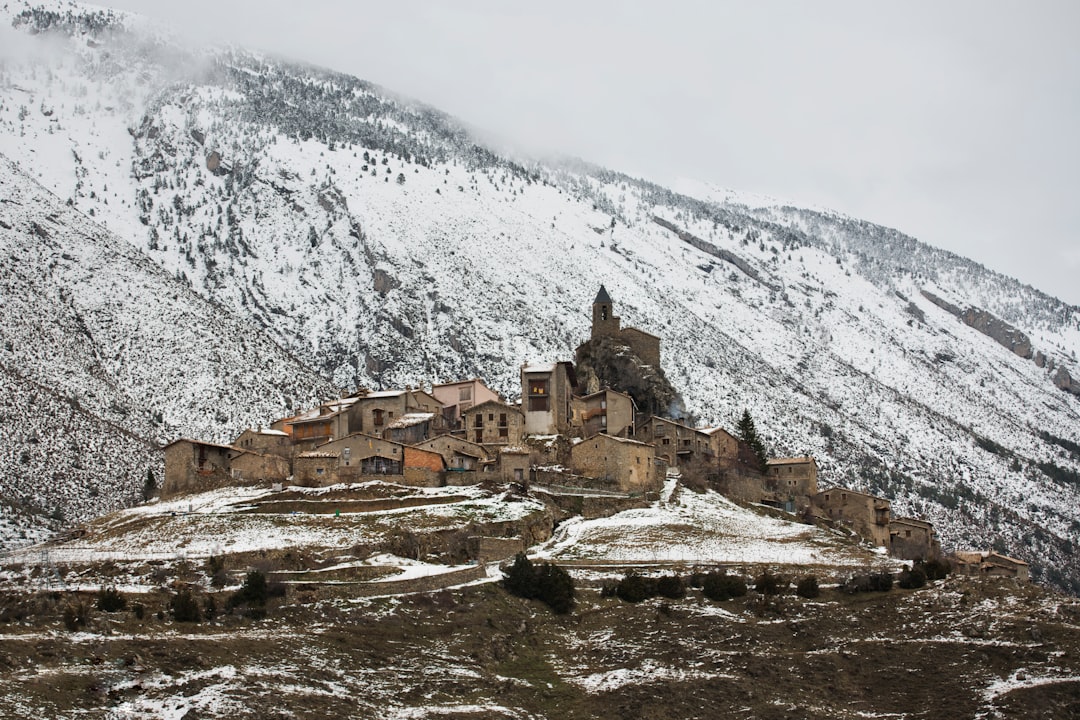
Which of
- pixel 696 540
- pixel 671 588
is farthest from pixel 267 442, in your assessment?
pixel 671 588

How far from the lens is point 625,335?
110 meters

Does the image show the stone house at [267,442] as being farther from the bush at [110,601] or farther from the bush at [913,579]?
the bush at [913,579]

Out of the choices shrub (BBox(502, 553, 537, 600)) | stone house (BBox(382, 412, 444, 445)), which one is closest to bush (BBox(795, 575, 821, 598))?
shrub (BBox(502, 553, 537, 600))

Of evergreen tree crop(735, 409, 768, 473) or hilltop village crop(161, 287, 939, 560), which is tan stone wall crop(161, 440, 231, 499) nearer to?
hilltop village crop(161, 287, 939, 560)

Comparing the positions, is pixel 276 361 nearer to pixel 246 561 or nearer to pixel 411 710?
pixel 246 561

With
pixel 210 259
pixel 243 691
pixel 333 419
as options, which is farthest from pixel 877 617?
pixel 210 259

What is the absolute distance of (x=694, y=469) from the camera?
93938 millimetres

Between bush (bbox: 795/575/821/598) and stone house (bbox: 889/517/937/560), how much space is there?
27.4 metres

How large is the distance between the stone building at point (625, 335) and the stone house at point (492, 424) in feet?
69.4

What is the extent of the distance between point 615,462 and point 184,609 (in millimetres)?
35856

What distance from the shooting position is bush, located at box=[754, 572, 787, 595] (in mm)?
65125

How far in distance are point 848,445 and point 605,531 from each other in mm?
108488

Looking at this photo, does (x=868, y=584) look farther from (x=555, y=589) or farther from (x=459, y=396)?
(x=459, y=396)

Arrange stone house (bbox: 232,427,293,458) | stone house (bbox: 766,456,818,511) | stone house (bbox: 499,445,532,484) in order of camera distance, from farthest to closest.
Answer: stone house (bbox: 766,456,818,511)
stone house (bbox: 232,427,293,458)
stone house (bbox: 499,445,532,484)
